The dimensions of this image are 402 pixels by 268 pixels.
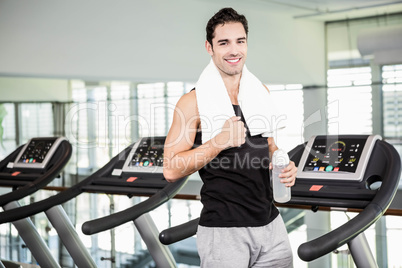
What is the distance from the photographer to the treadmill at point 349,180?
1846mm

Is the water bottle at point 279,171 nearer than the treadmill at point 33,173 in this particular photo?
Yes

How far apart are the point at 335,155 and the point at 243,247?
96cm

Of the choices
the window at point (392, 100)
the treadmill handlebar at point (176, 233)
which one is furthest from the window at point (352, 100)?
the treadmill handlebar at point (176, 233)

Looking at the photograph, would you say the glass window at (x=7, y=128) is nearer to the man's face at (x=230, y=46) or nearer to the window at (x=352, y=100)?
the window at (x=352, y=100)

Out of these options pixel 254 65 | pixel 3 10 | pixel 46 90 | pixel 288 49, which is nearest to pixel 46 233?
pixel 3 10

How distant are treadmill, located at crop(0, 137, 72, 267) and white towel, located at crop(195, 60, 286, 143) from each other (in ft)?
6.15

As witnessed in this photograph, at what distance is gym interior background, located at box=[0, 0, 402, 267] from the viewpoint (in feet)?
15.4

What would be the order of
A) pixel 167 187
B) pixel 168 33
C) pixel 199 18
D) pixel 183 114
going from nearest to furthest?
pixel 183 114, pixel 167 187, pixel 168 33, pixel 199 18

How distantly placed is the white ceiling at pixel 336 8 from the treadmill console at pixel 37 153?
17.0 ft

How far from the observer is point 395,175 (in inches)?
75.6

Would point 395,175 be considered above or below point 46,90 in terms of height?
below

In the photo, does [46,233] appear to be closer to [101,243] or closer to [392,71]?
[101,243]

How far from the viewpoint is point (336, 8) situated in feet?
30.5

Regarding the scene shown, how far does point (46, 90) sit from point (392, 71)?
678 cm
